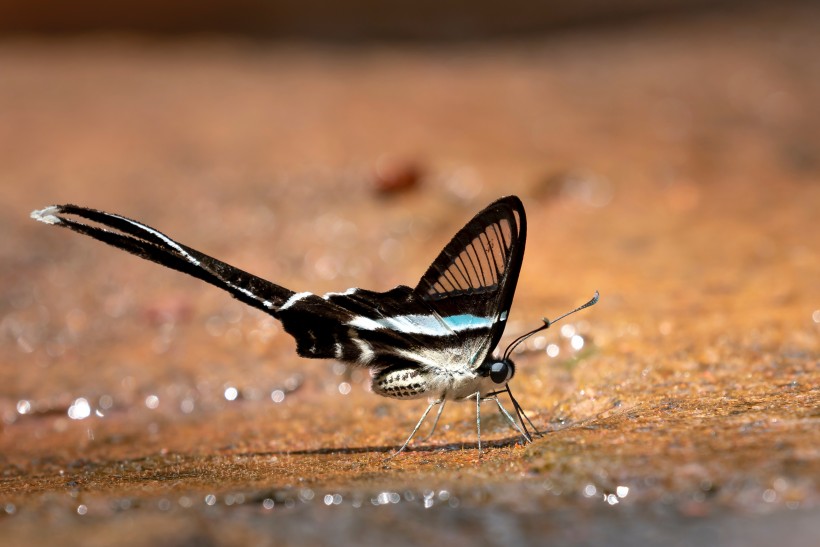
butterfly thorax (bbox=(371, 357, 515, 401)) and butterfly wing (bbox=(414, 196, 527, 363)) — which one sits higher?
butterfly wing (bbox=(414, 196, 527, 363))

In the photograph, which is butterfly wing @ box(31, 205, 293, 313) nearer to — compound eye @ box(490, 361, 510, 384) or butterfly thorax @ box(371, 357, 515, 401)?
butterfly thorax @ box(371, 357, 515, 401)

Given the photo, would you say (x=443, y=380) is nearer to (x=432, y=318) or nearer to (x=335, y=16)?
(x=432, y=318)

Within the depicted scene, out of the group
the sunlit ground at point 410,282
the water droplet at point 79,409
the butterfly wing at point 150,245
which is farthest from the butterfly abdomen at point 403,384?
the water droplet at point 79,409

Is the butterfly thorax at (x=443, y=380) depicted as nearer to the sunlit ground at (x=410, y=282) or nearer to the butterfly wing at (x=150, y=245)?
the sunlit ground at (x=410, y=282)

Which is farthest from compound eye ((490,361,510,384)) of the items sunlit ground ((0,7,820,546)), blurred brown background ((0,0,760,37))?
blurred brown background ((0,0,760,37))

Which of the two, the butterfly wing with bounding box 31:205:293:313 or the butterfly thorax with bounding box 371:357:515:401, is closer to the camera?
the butterfly wing with bounding box 31:205:293:313

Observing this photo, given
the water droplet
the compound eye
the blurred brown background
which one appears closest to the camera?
the compound eye

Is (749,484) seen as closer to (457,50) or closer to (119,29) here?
(457,50)
